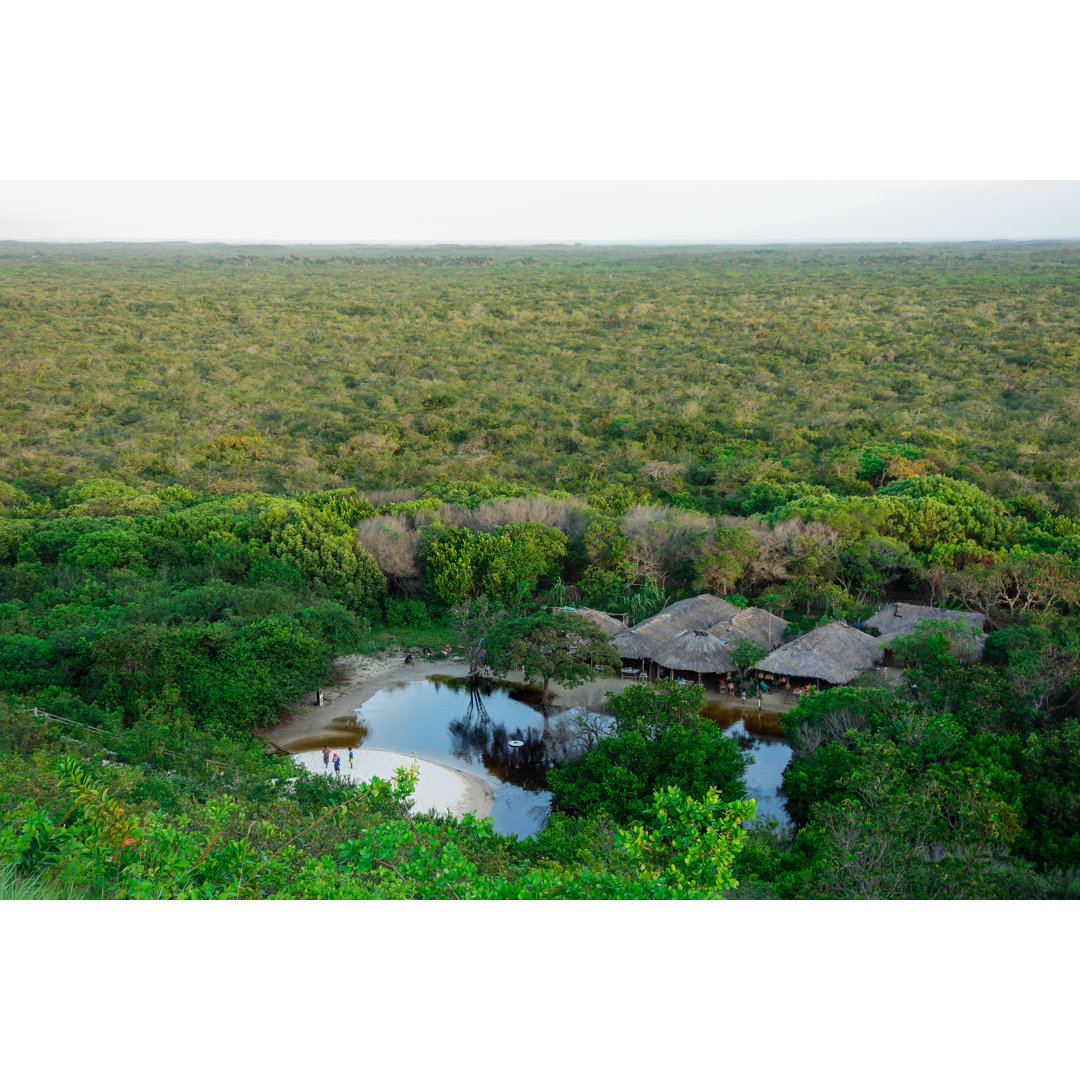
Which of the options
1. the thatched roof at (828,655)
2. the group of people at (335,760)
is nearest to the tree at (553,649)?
the group of people at (335,760)

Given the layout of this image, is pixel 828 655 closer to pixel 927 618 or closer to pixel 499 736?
pixel 927 618

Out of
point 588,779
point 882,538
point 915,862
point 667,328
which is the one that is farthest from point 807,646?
point 667,328

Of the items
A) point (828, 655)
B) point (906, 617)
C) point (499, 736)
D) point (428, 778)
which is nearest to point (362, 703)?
point (499, 736)

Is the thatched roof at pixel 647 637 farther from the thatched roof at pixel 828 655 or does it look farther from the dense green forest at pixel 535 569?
the thatched roof at pixel 828 655

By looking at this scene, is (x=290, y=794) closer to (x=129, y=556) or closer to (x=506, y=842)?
(x=506, y=842)

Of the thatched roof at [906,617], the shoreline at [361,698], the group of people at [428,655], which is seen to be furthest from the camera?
the group of people at [428,655]

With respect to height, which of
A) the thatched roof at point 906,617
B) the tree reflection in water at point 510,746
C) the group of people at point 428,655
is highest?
the thatched roof at point 906,617
